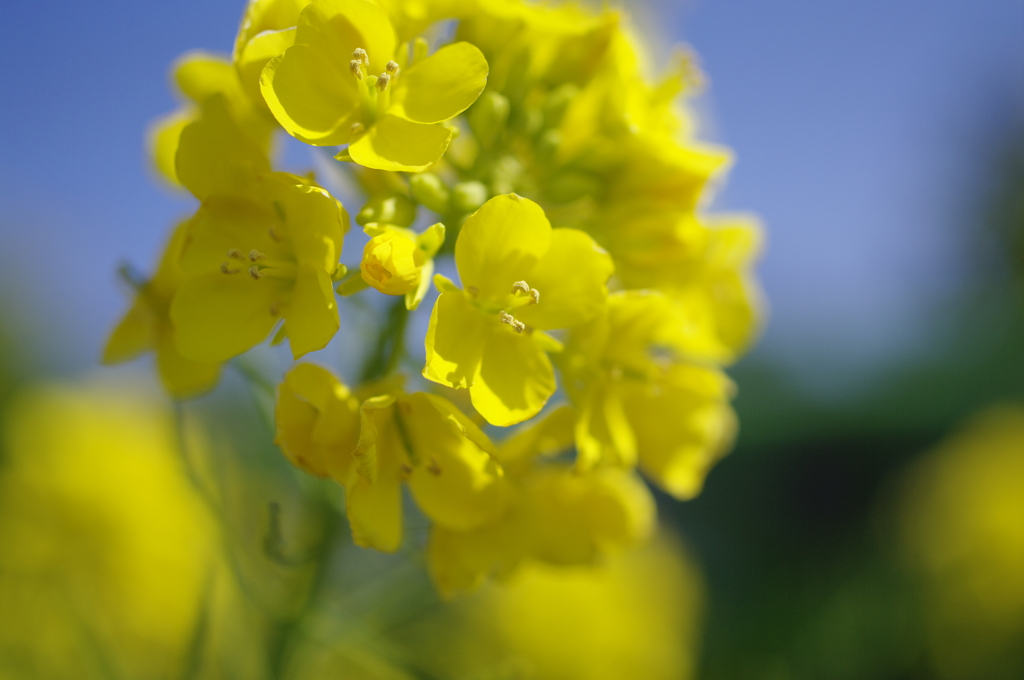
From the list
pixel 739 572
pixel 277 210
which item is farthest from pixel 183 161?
pixel 739 572

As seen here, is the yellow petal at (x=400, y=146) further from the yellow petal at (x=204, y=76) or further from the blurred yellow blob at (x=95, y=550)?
the blurred yellow blob at (x=95, y=550)

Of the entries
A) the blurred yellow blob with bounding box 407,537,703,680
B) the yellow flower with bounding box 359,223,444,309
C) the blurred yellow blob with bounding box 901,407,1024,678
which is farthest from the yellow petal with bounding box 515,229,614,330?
the blurred yellow blob with bounding box 901,407,1024,678

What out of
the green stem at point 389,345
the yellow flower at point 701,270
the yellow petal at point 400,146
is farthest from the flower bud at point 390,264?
the yellow flower at point 701,270

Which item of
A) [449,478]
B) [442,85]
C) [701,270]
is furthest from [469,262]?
[701,270]

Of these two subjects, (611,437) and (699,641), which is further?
(699,641)

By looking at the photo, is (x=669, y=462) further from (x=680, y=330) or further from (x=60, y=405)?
(x=60, y=405)

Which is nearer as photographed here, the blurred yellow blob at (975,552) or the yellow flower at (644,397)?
the yellow flower at (644,397)

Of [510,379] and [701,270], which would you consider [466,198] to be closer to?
[510,379]
